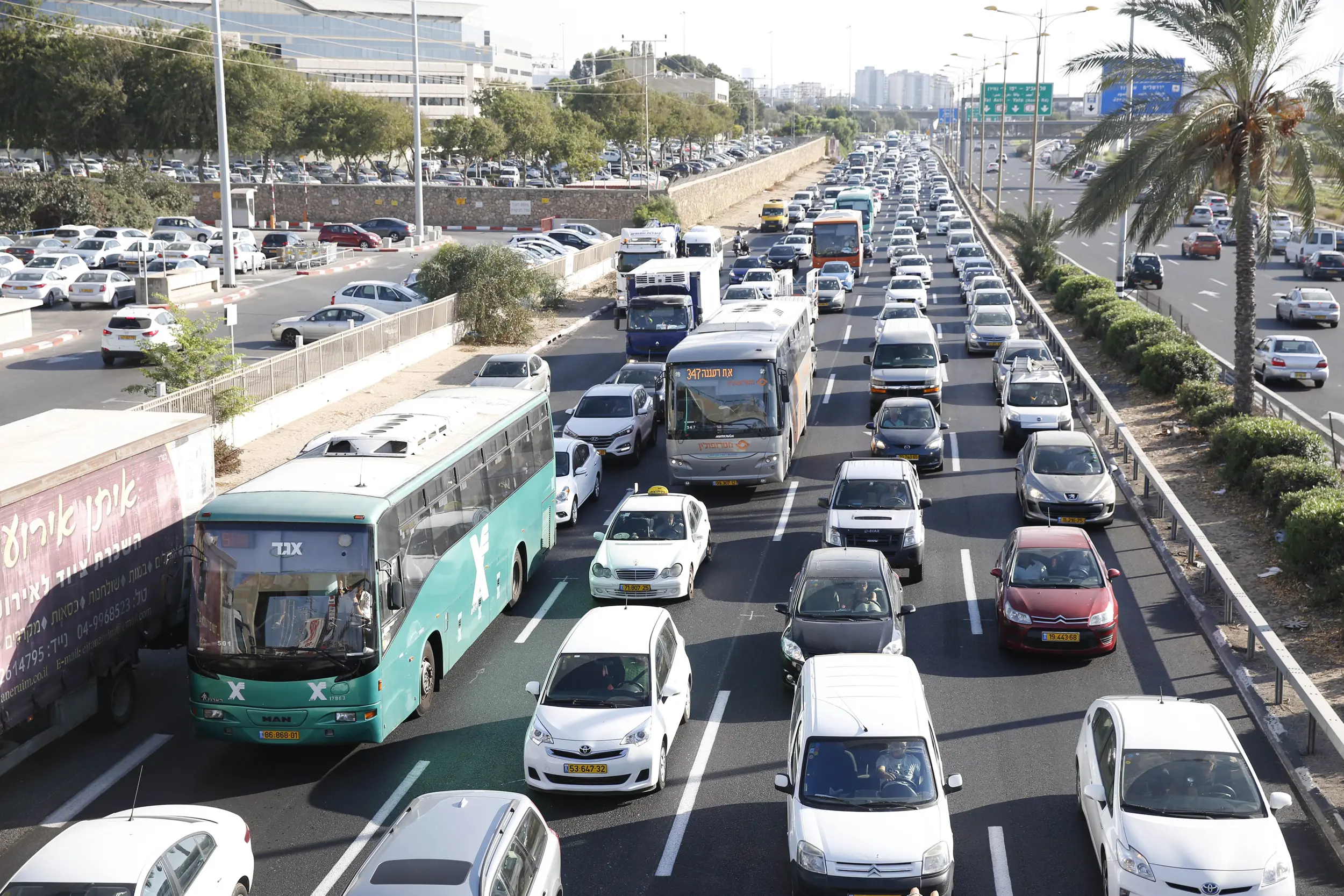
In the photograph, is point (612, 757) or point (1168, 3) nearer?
point (612, 757)

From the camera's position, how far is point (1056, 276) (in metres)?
50.8

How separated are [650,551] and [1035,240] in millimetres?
40947

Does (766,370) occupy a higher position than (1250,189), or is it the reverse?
(1250,189)

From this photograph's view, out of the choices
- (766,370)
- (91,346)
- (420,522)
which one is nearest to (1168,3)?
(766,370)

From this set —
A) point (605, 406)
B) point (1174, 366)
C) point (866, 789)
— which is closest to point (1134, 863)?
point (866, 789)

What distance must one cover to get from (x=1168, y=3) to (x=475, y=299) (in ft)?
79.0

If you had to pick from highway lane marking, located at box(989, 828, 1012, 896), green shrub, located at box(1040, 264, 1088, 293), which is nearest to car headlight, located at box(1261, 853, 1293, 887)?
highway lane marking, located at box(989, 828, 1012, 896)

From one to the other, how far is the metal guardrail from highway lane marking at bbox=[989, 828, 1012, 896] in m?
3.35

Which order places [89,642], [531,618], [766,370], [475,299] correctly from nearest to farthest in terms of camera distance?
[89,642]
[531,618]
[766,370]
[475,299]

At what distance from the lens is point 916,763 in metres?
11.4

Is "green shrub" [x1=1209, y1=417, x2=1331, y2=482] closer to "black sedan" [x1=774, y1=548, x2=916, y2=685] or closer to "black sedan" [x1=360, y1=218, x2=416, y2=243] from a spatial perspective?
"black sedan" [x1=774, y1=548, x2=916, y2=685]

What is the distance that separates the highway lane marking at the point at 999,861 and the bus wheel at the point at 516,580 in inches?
337

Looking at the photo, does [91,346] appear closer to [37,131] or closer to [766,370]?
[766,370]

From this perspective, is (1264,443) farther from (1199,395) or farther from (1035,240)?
(1035,240)
